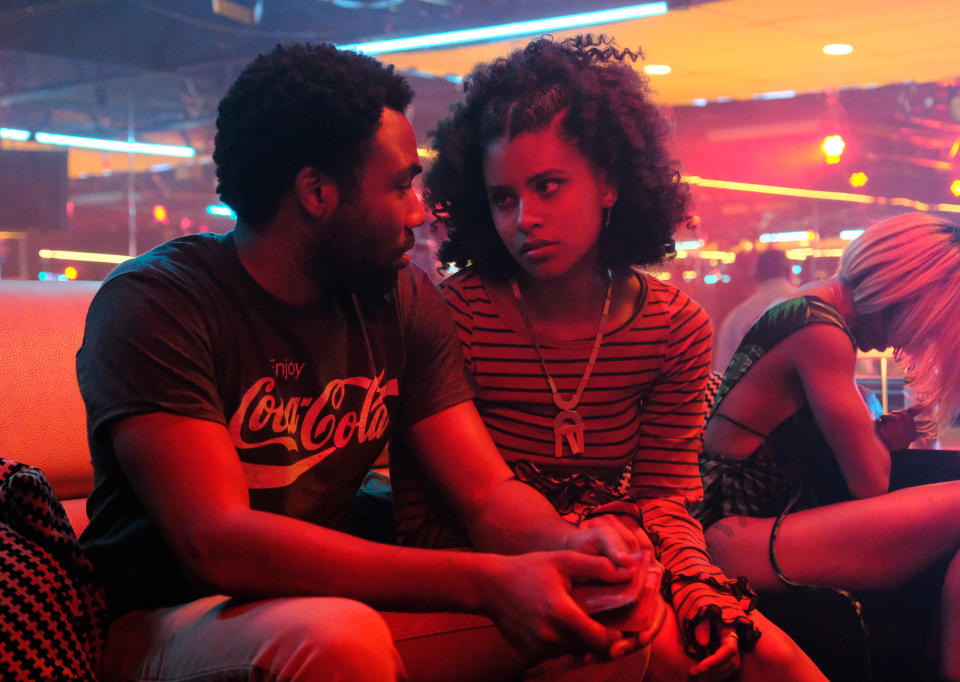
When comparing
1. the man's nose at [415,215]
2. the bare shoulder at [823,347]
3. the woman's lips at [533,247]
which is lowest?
the bare shoulder at [823,347]

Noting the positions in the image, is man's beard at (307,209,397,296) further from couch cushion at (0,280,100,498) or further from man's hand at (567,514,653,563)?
couch cushion at (0,280,100,498)

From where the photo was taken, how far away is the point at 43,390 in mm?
1657

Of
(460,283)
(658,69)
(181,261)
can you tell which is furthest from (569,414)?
(658,69)

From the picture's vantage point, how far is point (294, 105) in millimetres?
1270

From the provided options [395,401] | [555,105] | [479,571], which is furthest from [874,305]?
[479,571]

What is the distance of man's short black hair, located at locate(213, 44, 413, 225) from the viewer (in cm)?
127

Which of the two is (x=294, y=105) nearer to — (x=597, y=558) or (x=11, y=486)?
(x=11, y=486)

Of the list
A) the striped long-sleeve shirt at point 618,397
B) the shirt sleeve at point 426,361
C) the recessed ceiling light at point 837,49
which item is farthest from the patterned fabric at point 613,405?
the recessed ceiling light at point 837,49

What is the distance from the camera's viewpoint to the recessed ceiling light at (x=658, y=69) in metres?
6.27

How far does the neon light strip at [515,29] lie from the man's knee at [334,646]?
4.04m

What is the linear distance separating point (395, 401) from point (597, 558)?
46 cm

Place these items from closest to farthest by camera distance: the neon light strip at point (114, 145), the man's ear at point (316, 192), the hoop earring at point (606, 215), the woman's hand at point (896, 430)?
the man's ear at point (316, 192) → the hoop earring at point (606, 215) → the woman's hand at point (896, 430) → the neon light strip at point (114, 145)

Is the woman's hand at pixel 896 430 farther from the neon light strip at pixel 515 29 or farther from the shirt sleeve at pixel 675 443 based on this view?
the neon light strip at pixel 515 29

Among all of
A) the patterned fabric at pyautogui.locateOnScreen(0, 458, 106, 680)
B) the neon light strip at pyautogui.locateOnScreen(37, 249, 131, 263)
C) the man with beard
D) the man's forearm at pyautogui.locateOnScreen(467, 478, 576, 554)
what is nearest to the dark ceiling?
the neon light strip at pyautogui.locateOnScreen(37, 249, 131, 263)
